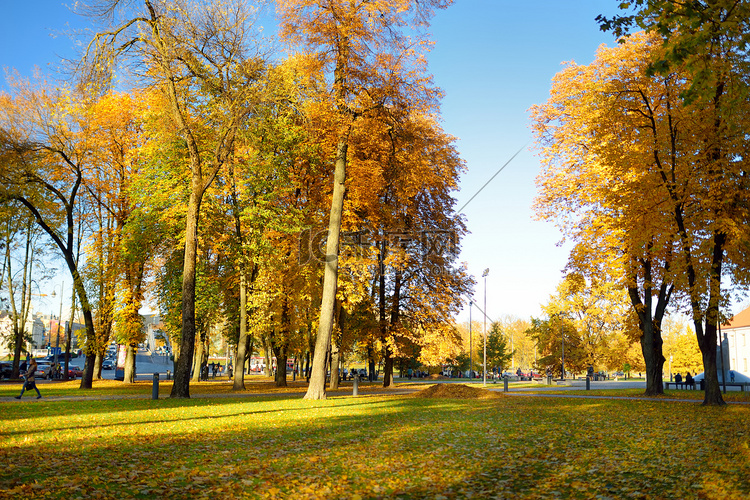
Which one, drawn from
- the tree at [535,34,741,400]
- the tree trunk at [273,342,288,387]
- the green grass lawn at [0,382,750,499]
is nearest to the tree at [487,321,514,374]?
the tree trunk at [273,342,288,387]

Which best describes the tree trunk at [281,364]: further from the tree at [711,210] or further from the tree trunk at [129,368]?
the tree at [711,210]

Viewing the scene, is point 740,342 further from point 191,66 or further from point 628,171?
point 191,66

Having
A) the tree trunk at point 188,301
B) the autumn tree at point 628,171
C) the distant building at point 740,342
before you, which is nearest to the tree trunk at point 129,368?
the tree trunk at point 188,301

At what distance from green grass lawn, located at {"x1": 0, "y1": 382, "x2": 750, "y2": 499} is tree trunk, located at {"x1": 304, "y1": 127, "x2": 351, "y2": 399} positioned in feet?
16.4

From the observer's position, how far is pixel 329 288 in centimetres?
2169

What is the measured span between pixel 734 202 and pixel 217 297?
2645 centimetres

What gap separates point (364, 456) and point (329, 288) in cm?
1269

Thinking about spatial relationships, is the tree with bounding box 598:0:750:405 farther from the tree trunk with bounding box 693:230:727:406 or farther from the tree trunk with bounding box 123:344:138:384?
the tree trunk with bounding box 123:344:138:384

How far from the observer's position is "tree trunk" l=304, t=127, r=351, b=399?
832 inches

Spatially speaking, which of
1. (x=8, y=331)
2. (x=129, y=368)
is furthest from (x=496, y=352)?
(x=8, y=331)

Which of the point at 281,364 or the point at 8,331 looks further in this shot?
the point at 8,331

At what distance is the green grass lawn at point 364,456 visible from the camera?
6754mm

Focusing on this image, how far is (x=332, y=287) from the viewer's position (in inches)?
853

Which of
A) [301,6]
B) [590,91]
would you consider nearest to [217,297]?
[301,6]
